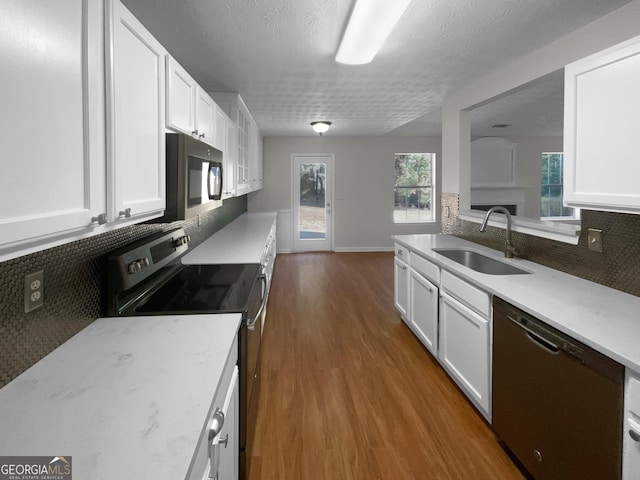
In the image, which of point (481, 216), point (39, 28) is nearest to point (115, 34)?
point (39, 28)

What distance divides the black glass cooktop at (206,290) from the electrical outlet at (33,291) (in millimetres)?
517

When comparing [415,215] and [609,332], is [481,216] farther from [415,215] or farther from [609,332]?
[415,215]

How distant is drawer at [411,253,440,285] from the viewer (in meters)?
2.90

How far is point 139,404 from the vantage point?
3.30 ft

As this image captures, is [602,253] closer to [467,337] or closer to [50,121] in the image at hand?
[467,337]

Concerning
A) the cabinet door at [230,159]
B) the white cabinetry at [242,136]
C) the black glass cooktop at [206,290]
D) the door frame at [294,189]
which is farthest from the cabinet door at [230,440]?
the door frame at [294,189]

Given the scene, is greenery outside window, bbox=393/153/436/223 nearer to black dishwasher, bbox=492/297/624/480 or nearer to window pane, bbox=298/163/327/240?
window pane, bbox=298/163/327/240

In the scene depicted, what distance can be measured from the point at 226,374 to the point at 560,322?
126 cm

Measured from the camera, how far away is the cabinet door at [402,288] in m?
3.68

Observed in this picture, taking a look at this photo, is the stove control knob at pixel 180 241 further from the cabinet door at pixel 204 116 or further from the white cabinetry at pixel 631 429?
the white cabinetry at pixel 631 429

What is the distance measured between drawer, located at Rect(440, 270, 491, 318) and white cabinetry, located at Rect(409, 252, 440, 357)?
6.3 inches

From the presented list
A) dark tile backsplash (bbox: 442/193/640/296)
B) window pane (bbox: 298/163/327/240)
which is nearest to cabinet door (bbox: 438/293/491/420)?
dark tile backsplash (bbox: 442/193/640/296)

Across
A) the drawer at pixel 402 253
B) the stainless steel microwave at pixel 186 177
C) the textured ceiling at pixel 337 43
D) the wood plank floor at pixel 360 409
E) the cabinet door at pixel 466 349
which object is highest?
the textured ceiling at pixel 337 43

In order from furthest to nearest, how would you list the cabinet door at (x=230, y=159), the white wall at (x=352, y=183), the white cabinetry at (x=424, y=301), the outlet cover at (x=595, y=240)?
the white wall at (x=352, y=183) < the cabinet door at (x=230, y=159) < the white cabinetry at (x=424, y=301) < the outlet cover at (x=595, y=240)
